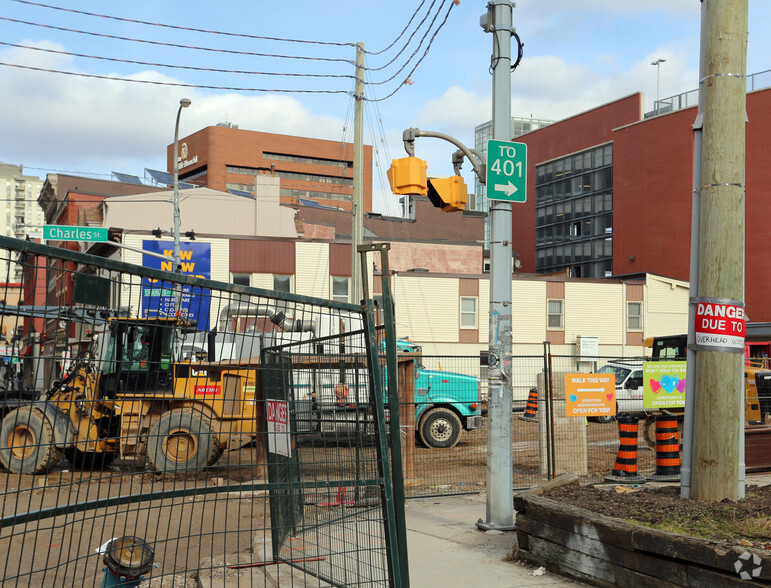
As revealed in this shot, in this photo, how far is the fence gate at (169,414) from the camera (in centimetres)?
348

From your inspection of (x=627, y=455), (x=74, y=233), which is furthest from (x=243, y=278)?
(x=627, y=455)

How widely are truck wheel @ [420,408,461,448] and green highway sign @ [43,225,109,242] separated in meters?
11.5

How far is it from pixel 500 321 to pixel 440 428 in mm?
7669

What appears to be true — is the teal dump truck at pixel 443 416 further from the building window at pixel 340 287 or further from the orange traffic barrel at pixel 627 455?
the building window at pixel 340 287

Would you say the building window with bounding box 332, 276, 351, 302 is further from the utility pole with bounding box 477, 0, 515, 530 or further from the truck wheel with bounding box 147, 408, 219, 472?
the truck wheel with bounding box 147, 408, 219, 472

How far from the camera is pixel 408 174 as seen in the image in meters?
9.52

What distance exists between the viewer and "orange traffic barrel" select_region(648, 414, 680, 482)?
12836 millimetres

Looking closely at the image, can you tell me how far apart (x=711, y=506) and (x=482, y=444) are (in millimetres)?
11396

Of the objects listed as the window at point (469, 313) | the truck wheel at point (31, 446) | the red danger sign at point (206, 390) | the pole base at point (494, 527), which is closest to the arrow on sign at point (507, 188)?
the pole base at point (494, 527)

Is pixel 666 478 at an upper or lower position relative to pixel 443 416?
lower

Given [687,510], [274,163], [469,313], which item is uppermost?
[274,163]

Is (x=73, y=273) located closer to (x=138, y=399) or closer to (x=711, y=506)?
(x=138, y=399)

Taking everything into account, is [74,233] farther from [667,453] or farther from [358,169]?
[667,453]

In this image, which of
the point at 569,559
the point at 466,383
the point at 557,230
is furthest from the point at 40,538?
the point at 557,230
